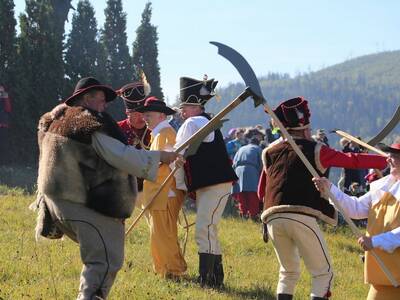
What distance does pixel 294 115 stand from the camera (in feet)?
19.6

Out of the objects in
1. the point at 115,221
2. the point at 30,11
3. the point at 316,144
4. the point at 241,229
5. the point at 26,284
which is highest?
the point at 30,11

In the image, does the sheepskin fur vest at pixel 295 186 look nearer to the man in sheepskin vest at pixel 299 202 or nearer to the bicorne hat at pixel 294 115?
the man in sheepskin vest at pixel 299 202

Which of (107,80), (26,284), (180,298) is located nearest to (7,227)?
(26,284)

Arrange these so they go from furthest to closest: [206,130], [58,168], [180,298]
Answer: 1. [180,298]
2. [206,130]
3. [58,168]

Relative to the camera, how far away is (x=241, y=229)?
443 inches

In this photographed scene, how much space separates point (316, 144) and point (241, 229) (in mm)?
5571

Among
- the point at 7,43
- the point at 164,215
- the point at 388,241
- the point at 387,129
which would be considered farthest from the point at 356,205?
the point at 7,43

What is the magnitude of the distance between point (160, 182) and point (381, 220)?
2.77 meters

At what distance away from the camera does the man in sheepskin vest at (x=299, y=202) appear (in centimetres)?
586

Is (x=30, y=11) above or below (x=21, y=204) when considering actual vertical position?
above

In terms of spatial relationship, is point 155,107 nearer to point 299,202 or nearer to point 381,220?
point 299,202

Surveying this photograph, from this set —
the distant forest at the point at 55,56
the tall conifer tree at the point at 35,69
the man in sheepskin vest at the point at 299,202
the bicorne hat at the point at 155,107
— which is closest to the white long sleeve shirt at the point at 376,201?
the man in sheepskin vest at the point at 299,202

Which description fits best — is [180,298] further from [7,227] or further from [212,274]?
[7,227]

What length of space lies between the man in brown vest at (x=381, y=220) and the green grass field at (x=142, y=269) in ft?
5.92
